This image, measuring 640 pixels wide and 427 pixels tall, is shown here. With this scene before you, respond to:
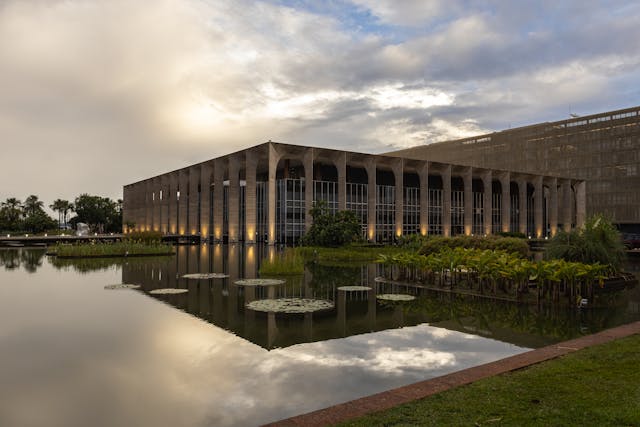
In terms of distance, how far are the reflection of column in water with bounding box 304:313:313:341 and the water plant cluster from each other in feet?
24.2

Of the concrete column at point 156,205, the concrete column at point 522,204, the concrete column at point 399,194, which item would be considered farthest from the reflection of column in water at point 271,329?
the concrete column at point 156,205

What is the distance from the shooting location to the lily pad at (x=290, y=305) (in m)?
13.9

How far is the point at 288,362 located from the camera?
884 cm

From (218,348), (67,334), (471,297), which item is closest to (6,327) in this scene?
(67,334)

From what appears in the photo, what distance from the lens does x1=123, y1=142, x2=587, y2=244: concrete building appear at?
63.8 meters

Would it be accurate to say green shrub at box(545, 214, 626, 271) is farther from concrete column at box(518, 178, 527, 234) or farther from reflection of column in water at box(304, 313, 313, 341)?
concrete column at box(518, 178, 527, 234)

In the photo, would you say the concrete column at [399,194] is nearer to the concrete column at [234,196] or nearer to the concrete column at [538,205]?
the concrete column at [234,196]

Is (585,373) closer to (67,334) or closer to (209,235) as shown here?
(67,334)

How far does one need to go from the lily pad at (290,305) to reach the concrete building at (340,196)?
141ft

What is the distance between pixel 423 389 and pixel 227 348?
4.63 metres

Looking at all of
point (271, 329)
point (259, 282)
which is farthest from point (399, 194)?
point (271, 329)

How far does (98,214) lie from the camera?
4771 inches

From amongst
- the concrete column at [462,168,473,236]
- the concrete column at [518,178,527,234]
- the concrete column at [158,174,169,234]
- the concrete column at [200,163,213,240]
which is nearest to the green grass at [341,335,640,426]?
the concrete column at [200,163,213,240]

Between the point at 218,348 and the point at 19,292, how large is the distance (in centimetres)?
1264
